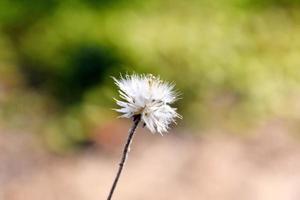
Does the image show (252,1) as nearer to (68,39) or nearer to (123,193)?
(68,39)

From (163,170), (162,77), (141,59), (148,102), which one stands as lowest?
(148,102)

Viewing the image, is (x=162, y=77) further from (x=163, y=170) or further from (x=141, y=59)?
(x=163, y=170)

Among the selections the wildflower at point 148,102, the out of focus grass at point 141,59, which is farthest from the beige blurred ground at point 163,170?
the wildflower at point 148,102

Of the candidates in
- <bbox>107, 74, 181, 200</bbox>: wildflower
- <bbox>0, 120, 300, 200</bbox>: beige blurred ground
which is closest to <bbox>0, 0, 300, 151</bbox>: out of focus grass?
<bbox>0, 120, 300, 200</bbox>: beige blurred ground

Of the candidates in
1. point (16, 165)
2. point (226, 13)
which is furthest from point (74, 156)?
point (226, 13)

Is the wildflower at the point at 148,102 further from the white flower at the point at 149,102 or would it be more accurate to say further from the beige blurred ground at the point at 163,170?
the beige blurred ground at the point at 163,170

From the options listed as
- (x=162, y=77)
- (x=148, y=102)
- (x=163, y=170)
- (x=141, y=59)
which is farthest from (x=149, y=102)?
(x=141, y=59)
